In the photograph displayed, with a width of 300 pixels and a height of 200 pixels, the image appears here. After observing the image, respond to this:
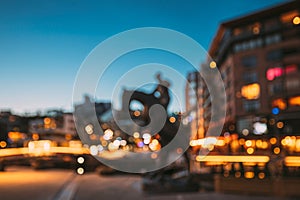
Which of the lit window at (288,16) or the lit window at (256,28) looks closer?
the lit window at (288,16)

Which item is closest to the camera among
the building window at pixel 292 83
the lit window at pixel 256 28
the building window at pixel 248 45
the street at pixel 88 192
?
the street at pixel 88 192

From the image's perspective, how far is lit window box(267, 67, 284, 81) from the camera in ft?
136

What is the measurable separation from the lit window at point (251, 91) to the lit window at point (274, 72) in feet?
7.99

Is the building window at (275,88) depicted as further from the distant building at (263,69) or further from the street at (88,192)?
the street at (88,192)

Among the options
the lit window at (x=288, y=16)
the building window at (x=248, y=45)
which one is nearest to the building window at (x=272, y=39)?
the building window at (x=248, y=45)

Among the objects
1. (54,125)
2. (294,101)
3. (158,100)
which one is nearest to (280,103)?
(294,101)

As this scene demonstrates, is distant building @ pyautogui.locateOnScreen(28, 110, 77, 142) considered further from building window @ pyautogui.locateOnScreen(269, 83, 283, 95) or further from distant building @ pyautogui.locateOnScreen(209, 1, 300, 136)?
building window @ pyautogui.locateOnScreen(269, 83, 283, 95)

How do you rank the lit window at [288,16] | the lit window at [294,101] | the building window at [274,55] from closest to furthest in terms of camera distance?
1. the lit window at [294,101]
2. the lit window at [288,16]
3. the building window at [274,55]

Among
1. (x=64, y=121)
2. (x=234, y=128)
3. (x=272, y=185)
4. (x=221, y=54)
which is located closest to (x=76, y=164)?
(x=272, y=185)

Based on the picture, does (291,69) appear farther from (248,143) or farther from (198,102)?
(198,102)

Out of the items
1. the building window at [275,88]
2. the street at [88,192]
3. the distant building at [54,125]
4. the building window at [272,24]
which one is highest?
the building window at [272,24]

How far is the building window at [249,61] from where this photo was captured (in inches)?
1809

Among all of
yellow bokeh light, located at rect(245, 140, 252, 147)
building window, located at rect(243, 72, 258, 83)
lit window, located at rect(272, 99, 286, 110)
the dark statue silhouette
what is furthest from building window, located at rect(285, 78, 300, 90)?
the dark statue silhouette

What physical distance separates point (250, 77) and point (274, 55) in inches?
196
